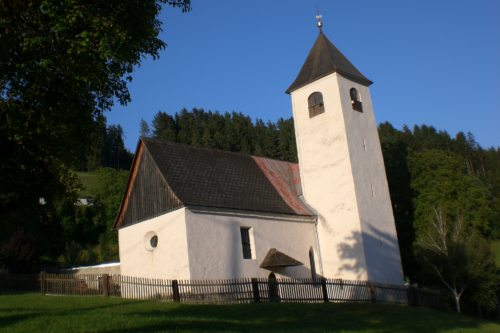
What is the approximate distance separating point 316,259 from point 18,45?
2131cm

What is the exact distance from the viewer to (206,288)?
22531 millimetres

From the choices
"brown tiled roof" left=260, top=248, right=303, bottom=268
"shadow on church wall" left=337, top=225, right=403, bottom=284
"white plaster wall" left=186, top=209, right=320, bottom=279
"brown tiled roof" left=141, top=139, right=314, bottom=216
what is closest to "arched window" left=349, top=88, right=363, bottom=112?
"brown tiled roof" left=141, top=139, right=314, bottom=216

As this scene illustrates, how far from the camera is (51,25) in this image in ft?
36.7

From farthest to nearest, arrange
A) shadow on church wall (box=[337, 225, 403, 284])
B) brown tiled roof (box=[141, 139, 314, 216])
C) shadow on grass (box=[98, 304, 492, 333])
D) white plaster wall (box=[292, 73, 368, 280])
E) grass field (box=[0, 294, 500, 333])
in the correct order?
1. white plaster wall (box=[292, 73, 368, 280])
2. shadow on church wall (box=[337, 225, 403, 284])
3. brown tiled roof (box=[141, 139, 314, 216])
4. shadow on grass (box=[98, 304, 492, 333])
5. grass field (box=[0, 294, 500, 333])

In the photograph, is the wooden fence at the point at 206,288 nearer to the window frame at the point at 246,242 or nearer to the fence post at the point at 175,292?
the fence post at the point at 175,292

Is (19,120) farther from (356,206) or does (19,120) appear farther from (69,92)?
(356,206)

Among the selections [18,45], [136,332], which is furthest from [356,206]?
[18,45]

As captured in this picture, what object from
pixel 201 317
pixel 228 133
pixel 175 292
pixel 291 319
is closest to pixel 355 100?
pixel 175 292

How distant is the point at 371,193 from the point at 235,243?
8.90 m

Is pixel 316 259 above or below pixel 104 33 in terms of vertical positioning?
below

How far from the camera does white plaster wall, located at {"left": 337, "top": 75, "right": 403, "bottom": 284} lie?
2827 cm

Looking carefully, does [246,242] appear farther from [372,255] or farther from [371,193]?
[371,193]

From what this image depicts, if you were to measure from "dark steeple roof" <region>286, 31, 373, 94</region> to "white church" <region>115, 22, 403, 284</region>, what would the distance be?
88mm

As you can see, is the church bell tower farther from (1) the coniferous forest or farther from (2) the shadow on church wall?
(1) the coniferous forest
